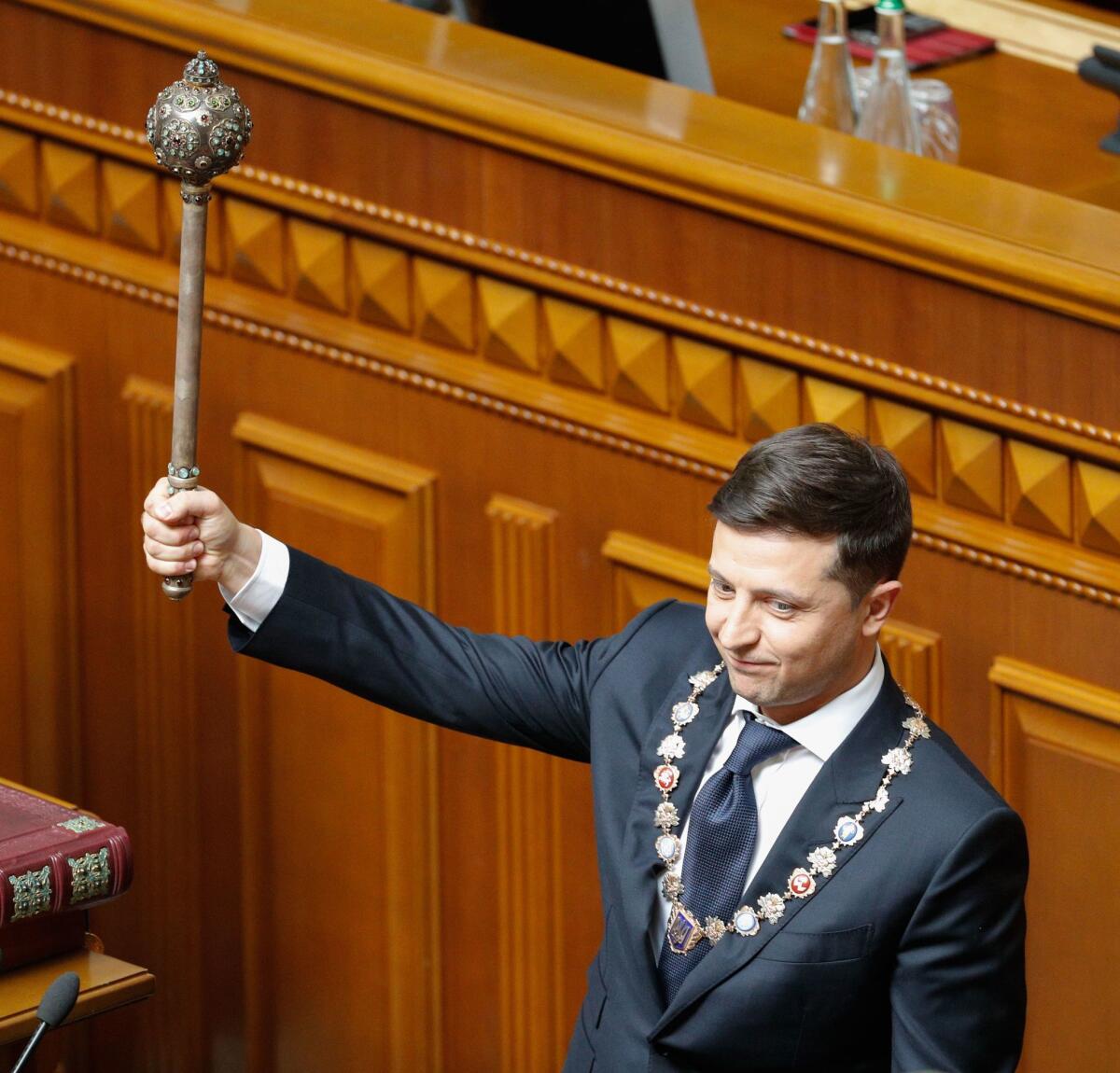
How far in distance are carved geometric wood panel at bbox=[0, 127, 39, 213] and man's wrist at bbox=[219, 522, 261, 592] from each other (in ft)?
3.90

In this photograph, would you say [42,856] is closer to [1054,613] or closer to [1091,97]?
[1054,613]

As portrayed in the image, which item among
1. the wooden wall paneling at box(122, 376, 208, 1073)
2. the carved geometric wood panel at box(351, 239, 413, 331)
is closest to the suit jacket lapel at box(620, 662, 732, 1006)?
the carved geometric wood panel at box(351, 239, 413, 331)

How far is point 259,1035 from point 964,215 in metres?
1.64

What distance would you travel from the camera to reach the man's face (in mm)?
2178

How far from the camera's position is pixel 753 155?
2887mm

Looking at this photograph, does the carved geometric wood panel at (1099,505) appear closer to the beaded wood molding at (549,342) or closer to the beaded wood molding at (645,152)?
the beaded wood molding at (549,342)

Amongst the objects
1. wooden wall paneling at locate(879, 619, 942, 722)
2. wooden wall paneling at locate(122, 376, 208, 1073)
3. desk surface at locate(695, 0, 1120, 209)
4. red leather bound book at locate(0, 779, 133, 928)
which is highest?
desk surface at locate(695, 0, 1120, 209)

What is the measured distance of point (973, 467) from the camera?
111 inches

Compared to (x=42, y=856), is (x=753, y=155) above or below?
above

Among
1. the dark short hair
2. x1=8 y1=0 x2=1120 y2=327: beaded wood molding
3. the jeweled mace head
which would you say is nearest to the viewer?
the dark short hair

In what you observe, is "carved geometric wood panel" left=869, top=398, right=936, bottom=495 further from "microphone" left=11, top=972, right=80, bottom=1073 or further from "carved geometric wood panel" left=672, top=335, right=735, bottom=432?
"microphone" left=11, top=972, right=80, bottom=1073

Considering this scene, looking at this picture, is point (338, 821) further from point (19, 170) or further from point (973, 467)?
point (973, 467)

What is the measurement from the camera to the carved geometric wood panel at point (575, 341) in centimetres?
308

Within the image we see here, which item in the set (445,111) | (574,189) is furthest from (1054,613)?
(445,111)
